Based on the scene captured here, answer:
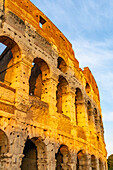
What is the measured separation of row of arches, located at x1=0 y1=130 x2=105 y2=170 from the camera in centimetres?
681

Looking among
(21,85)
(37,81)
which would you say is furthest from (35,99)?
(37,81)

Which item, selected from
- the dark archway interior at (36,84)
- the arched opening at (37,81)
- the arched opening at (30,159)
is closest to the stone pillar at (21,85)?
the arched opening at (37,81)

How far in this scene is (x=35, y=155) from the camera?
980cm

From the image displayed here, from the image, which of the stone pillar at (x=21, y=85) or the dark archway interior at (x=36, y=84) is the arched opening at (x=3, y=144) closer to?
the stone pillar at (x=21, y=85)

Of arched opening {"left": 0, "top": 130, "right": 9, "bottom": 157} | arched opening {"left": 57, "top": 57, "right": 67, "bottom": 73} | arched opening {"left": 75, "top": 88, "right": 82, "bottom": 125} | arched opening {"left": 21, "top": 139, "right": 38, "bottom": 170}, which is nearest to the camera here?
arched opening {"left": 0, "top": 130, "right": 9, "bottom": 157}

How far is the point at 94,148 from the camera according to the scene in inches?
537

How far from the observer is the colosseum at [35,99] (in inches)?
278

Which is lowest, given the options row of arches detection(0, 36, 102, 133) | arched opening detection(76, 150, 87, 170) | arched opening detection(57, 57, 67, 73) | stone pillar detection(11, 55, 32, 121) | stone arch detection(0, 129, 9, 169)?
arched opening detection(76, 150, 87, 170)

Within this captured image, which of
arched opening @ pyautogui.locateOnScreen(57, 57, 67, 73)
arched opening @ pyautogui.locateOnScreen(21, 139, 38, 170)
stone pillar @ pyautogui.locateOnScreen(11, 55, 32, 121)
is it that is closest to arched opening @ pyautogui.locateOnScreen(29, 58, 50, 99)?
arched opening @ pyautogui.locateOnScreen(57, 57, 67, 73)

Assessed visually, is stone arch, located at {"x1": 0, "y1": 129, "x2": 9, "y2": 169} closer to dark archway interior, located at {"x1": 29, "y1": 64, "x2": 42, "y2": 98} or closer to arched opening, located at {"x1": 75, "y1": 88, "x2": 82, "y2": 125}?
dark archway interior, located at {"x1": 29, "y1": 64, "x2": 42, "y2": 98}

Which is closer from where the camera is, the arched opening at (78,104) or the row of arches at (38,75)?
the row of arches at (38,75)

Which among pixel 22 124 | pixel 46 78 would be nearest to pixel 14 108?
pixel 22 124

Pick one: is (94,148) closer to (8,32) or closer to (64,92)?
(64,92)

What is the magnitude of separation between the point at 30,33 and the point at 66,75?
373 centimetres
